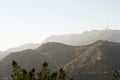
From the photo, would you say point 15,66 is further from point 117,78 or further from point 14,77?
point 117,78

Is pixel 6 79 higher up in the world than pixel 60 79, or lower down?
lower down

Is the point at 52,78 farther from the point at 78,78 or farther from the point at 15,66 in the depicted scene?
the point at 78,78

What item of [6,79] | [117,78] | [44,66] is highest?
[44,66]

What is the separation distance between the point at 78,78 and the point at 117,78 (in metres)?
116

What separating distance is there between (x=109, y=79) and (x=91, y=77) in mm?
12910

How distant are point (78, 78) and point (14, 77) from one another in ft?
438

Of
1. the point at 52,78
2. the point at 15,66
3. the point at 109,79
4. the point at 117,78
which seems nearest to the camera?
the point at 15,66

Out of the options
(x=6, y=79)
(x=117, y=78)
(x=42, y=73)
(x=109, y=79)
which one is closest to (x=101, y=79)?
(x=109, y=79)

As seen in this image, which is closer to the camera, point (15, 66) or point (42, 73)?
point (15, 66)

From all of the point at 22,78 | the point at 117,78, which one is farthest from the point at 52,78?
the point at 117,78

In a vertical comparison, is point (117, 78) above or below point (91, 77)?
above

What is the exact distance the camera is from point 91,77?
651ft

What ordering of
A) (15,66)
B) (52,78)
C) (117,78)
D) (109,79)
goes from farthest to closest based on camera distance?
1. (109,79)
2. (117,78)
3. (52,78)
4. (15,66)

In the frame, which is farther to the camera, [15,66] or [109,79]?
[109,79]
